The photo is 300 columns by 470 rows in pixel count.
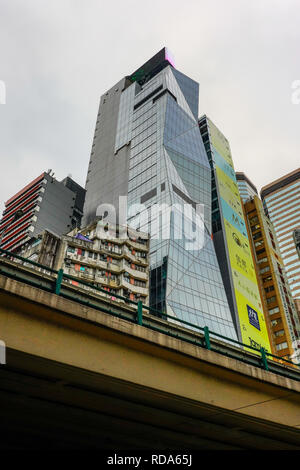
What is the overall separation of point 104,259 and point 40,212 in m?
60.5

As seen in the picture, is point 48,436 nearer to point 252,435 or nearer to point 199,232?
point 252,435

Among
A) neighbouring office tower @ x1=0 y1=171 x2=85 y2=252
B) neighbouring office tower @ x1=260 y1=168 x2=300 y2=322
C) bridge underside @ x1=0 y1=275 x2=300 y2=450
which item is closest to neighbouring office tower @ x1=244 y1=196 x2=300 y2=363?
neighbouring office tower @ x1=260 y1=168 x2=300 y2=322

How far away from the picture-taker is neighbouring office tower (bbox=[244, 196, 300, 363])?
97.6 m

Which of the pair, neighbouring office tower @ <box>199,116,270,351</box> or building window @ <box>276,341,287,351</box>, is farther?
building window @ <box>276,341,287,351</box>

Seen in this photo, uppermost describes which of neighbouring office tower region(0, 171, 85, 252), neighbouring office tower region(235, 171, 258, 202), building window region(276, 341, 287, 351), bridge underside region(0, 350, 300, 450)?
neighbouring office tower region(235, 171, 258, 202)

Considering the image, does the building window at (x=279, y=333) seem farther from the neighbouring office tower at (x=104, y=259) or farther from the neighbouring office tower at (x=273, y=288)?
the neighbouring office tower at (x=104, y=259)

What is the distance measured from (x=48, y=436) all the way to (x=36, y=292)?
9235 mm

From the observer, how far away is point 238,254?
104m

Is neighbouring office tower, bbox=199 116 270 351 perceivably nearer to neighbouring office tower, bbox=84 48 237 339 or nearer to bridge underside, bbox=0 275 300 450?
neighbouring office tower, bbox=84 48 237 339

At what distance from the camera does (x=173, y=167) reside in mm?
95000

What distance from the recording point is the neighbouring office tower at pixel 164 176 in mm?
77062

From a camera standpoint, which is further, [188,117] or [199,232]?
[188,117]
